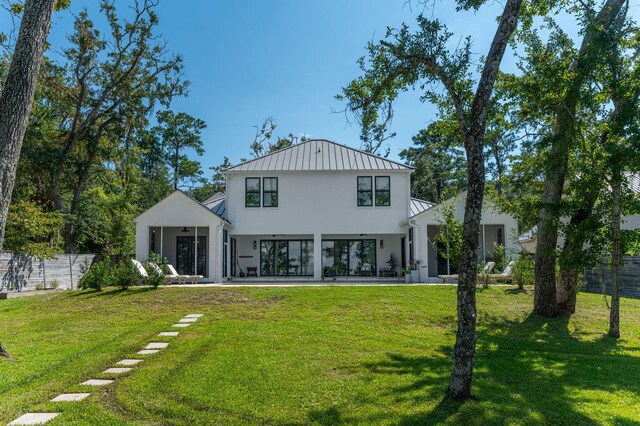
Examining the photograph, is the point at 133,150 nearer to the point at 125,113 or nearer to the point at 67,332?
the point at 125,113

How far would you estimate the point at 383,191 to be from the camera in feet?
68.4

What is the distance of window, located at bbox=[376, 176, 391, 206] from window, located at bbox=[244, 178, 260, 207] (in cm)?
558

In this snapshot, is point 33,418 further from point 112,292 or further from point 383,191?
point 383,191

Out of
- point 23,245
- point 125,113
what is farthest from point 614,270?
point 125,113

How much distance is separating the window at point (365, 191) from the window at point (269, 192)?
12.8ft

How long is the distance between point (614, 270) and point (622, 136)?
9.47ft

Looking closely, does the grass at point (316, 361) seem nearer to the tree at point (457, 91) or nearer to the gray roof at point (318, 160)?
the tree at point (457, 91)

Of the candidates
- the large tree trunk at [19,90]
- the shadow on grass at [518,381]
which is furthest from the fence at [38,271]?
the shadow on grass at [518,381]

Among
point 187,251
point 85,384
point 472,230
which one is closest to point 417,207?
point 187,251

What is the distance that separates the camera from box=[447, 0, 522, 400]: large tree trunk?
5.07 meters

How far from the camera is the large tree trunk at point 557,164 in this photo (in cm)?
970

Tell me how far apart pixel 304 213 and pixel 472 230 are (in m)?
15.9

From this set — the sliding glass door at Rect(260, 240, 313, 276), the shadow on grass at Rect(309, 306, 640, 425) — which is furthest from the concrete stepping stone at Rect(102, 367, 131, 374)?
the sliding glass door at Rect(260, 240, 313, 276)

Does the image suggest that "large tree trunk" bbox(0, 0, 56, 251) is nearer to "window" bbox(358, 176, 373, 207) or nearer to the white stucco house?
the white stucco house
